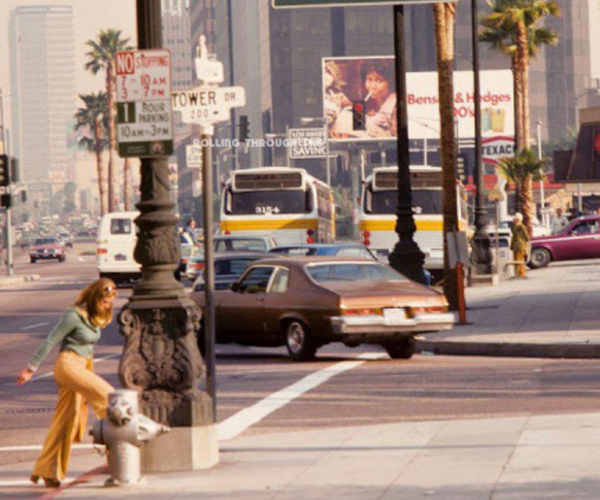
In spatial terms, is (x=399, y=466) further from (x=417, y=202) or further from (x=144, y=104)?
(x=417, y=202)

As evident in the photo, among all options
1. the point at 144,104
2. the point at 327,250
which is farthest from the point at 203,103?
the point at 327,250

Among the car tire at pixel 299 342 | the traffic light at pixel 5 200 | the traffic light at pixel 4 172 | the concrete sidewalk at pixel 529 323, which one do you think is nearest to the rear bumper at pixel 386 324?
the car tire at pixel 299 342

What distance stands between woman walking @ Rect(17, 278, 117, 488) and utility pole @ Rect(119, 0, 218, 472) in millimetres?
228

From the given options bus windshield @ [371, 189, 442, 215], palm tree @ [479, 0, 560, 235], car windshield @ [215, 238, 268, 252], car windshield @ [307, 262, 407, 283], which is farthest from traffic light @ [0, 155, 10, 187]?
car windshield @ [307, 262, 407, 283]

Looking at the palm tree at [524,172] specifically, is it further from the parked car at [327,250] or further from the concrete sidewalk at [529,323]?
the parked car at [327,250]

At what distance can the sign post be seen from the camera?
38.8 feet

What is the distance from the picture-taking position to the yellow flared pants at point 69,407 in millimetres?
11180

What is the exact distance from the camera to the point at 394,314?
21438mm

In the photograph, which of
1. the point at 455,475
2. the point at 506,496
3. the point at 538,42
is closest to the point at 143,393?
the point at 455,475

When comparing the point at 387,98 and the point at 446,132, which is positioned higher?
the point at 387,98

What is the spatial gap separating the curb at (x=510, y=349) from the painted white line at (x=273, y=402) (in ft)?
5.78

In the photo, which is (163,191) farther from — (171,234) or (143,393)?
(143,393)

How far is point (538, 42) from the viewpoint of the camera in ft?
236

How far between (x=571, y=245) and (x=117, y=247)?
15.9 meters
